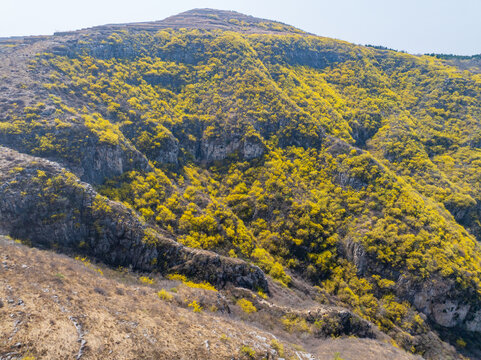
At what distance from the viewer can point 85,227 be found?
3341 centimetres

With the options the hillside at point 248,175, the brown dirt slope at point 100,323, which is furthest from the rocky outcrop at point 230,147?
the brown dirt slope at point 100,323

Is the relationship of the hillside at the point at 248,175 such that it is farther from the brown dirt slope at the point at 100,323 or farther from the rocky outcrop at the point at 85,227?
the brown dirt slope at the point at 100,323

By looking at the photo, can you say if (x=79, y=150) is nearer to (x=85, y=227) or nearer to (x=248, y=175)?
(x=85, y=227)

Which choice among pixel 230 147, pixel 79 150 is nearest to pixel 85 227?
pixel 79 150

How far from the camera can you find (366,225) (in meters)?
48.7

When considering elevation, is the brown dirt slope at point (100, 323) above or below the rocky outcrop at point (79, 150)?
below

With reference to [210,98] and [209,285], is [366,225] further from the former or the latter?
[210,98]

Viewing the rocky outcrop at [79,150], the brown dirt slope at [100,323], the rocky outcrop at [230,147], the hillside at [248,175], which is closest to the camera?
the brown dirt slope at [100,323]

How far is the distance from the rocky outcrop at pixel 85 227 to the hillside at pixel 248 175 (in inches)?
7.5

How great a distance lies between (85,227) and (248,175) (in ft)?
125

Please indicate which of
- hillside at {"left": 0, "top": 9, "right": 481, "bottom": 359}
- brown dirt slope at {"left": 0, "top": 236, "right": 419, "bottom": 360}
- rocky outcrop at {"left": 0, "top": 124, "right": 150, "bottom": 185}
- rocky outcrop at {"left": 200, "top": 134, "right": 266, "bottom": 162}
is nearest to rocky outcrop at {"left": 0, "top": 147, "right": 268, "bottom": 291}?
hillside at {"left": 0, "top": 9, "right": 481, "bottom": 359}

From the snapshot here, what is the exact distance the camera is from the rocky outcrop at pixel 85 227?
30392 millimetres

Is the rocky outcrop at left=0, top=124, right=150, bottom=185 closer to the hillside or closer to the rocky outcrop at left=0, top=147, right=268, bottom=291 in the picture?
the hillside

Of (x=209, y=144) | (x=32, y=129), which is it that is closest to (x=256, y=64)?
(x=209, y=144)
